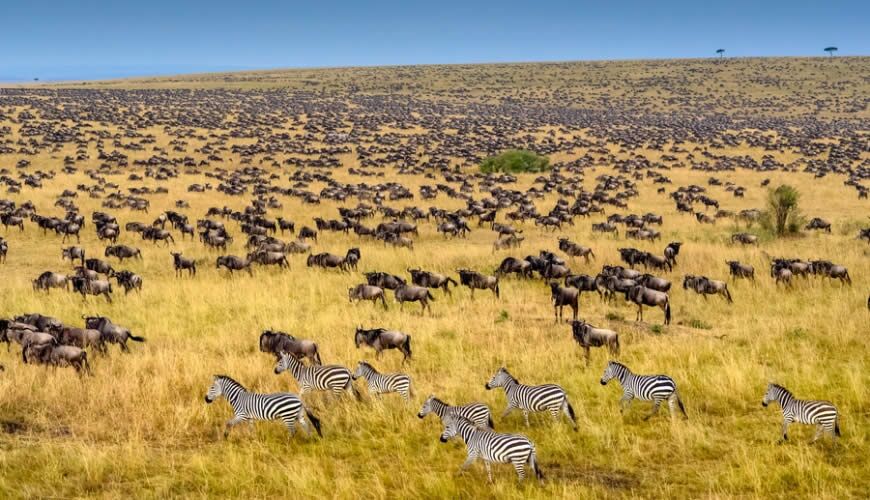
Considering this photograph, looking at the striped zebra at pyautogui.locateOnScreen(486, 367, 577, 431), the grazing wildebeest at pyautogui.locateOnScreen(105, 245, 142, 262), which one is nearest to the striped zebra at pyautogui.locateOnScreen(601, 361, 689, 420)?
the striped zebra at pyautogui.locateOnScreen(486, 367, 577, 431)

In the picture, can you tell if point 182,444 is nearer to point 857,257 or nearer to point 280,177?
→ point 857,257

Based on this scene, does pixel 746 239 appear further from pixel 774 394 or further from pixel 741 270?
pixel 774 394

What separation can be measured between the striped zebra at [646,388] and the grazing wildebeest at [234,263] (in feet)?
54.7

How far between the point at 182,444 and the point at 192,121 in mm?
86722

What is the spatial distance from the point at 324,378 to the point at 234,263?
14652 millimetres

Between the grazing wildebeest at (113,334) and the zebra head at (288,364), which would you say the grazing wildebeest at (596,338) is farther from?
Result: the grazing wildebeest at (113,334)

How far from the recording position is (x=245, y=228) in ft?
108

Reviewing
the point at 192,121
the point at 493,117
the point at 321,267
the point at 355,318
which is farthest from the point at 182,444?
the point at 493,117

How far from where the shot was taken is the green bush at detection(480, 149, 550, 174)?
199 ft

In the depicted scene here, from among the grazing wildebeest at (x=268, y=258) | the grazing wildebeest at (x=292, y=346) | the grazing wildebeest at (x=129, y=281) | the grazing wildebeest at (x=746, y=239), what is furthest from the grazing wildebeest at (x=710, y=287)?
the grazing wildebeest at (x=129, y=281)

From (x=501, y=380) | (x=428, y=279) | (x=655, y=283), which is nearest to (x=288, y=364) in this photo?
(x=501, y=380)

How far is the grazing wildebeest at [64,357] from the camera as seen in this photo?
13.3 metres

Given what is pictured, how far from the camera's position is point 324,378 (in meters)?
11.8

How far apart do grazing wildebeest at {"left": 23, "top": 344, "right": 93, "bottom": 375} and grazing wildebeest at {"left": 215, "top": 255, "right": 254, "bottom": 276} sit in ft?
37.7
